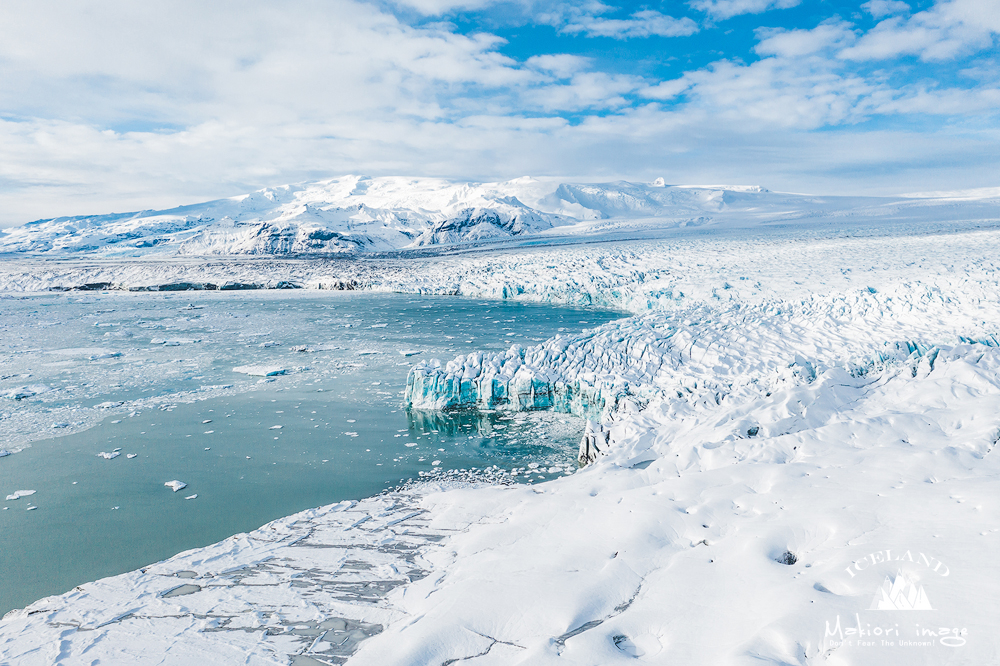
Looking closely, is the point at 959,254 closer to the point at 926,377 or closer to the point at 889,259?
the point at 889,259

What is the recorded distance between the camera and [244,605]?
3248mm

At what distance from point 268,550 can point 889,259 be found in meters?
18.4

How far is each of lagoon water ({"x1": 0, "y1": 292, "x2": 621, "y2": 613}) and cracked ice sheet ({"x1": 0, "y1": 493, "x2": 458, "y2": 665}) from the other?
875 mm

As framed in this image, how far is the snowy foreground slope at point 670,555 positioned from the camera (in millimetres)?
2395

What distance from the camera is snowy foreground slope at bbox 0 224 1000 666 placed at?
7.86 feet

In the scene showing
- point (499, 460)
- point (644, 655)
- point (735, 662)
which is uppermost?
point (735, 662)

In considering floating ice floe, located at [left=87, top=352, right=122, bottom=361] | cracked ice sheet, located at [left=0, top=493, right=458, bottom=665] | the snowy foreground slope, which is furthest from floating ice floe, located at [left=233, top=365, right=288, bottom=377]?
cracked ice sheet, located at [left=0, top=493, right=458, bottom=665]

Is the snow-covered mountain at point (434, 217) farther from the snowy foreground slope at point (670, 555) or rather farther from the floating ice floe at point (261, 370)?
the snowy foreground slope at point (670, 555)

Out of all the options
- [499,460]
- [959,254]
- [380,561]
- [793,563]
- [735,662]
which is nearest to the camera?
[735,662]

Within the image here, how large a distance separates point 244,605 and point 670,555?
2464 millimetres

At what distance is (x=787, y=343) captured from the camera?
8078 mm

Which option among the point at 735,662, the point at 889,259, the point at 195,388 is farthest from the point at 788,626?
the point at 889,259

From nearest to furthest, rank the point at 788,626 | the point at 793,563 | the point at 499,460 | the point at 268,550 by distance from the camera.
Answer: the point at 788,626 < the point at 793,563 < the point at 268,550 < the point at 499,460

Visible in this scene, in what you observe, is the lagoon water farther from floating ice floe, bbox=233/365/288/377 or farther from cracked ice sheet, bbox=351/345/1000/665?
cracked ice sheet, bbox=351/345/1000/665
